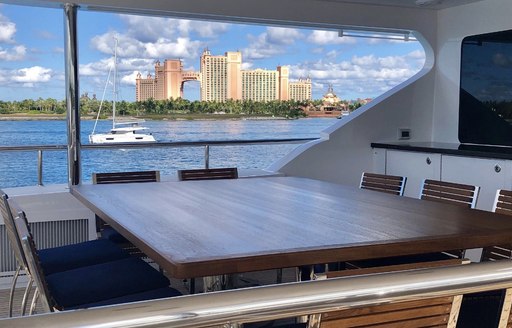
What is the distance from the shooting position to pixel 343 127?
5.02 metres

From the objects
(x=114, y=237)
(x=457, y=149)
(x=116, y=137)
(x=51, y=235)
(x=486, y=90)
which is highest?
(x=486, y=90)

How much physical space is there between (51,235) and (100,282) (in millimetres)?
1997

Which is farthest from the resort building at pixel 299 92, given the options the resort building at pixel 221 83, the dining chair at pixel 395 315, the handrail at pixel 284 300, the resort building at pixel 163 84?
the handrail at pixel 284 300

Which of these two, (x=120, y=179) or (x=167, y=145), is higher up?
(x=167, y=145)

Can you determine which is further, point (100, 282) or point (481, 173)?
point (481, 173)

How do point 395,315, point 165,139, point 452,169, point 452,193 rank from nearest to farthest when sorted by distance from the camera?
point 395,315 → point 452,193 → point 452,169 → point 165,139

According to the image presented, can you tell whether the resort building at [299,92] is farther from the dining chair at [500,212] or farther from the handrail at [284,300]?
the handrail at [284,300]

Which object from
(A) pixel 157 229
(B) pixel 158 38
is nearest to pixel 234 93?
(A) pixel 157 229

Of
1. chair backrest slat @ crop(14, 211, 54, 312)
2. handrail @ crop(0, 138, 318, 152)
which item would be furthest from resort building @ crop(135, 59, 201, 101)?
chair backrest slat @ crop(14, 211, 54, 312)

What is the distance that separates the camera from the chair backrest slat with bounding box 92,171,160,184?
3.53m

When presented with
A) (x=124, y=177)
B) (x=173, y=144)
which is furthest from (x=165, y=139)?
(x=124, y=177)

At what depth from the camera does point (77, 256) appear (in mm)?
2693

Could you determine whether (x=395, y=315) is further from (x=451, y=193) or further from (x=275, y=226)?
(x=451, y=193)

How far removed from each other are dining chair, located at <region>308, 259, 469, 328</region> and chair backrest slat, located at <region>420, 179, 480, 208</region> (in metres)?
1.62
